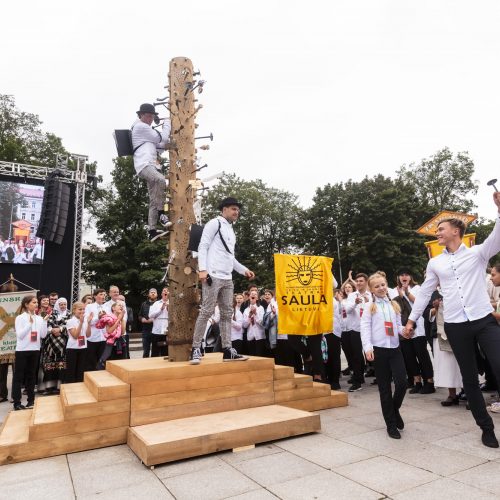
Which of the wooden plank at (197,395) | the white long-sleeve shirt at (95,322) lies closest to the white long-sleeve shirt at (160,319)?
the white long-sleeve shirt at (95,322)

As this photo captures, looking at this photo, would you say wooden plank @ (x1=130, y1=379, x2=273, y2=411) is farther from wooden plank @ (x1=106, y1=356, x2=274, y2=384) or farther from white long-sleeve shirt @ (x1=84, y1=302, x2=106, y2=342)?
white long-sleeve shirt @ (x1=84, y1=302, x2=106, y2=342)

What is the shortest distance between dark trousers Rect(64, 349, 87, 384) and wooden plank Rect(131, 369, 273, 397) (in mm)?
3681

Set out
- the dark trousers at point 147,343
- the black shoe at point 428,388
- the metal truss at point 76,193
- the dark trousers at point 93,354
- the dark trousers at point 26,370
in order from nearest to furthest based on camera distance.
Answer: the dark trousers at point 26,370 → the black shoe at point 428,388 → the dark trousers at point 93,354 → the dark trousers at point 147,343 → the metal truss at point 76,193

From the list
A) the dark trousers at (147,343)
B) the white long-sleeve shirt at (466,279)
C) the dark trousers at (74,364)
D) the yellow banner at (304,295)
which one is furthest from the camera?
the dark trousers at (147,343)

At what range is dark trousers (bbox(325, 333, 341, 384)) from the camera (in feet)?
24.5

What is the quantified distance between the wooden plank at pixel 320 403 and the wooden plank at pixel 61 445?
2.13 m

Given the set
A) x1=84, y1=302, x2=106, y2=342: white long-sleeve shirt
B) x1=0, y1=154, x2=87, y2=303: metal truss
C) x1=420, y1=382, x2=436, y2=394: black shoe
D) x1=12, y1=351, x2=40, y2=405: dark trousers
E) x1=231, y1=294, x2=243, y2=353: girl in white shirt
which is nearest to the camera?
x1=12, y1=351, x2=40, y2=405: dark trousers

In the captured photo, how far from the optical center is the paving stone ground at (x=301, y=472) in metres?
2.93

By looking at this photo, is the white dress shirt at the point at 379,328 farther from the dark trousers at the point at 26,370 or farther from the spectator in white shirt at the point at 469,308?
the dark trousers at the point at 26,370

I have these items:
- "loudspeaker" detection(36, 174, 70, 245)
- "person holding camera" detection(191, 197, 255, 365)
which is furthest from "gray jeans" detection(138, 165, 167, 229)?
"loudspeaker" detection(36, 174, 70, 245)

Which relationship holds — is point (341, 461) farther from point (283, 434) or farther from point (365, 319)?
point (365, 319)

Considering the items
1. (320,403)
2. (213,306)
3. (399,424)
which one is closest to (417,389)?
(320,403)

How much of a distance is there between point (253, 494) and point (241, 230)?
1567 inches

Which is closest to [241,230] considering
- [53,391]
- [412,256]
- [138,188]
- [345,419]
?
[138,188]
